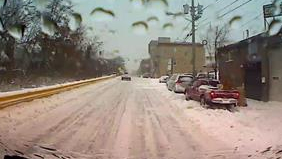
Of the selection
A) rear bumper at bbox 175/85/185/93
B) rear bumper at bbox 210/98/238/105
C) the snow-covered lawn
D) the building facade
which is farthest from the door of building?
the snow-covered lawn

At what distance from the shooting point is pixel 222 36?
151 ft

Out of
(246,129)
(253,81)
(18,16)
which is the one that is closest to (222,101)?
(246,129)

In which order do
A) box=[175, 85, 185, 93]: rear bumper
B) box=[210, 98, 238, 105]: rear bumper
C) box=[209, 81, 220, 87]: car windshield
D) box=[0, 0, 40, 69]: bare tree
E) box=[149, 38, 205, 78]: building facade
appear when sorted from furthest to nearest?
box=[175, 85, 185, 93]: rear bumper, box=[209, 81, 220, 87]: car windshield, box=[210, 98, 238, 105]: rear bumper, box=[149, 38, 205, 78]: building facade, box=[0, 0, 40, 69]: bare tree

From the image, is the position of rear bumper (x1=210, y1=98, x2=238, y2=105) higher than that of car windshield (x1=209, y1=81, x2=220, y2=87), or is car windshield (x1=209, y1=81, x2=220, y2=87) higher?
car windshield (x1=209, y1=81, x2=220, y2=87)

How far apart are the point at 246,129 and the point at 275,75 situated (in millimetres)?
12967

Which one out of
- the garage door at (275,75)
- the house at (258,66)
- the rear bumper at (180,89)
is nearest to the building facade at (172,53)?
the rear bumper at (180,89)

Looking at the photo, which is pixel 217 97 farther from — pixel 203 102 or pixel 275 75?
pixel 275 75

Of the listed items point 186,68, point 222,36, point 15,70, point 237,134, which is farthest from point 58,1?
point 186,68

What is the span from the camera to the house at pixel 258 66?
25.5 meters

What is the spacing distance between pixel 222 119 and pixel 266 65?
11301mm

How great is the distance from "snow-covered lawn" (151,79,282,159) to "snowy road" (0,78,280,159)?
1.03 ft

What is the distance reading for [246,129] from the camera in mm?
13789

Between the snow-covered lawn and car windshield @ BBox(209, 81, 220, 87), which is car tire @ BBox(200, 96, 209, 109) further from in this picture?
car windshield @ BBox(209, 81, 220, 87)

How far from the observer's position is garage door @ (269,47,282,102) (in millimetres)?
25141
